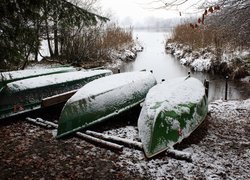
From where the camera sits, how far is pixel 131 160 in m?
3.85

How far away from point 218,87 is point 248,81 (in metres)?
1.12

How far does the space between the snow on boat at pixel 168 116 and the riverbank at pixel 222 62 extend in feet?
18.6

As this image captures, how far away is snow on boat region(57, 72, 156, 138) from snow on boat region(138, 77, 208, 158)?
0.55 m

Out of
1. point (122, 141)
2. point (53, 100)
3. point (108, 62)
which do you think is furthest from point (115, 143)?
point (108, 62)

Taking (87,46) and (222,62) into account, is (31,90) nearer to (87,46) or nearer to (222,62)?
(222,62)

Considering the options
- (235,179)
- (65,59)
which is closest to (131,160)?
(235,179)

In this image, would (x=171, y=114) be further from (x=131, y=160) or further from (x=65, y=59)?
(x=65, y=59)

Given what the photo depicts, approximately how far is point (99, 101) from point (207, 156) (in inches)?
86.0

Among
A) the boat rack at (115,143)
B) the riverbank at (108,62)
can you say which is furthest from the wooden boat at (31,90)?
the riverbank at (108,62)

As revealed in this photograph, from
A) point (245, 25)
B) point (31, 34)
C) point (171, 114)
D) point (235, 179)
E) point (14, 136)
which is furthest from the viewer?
point (245, 25)

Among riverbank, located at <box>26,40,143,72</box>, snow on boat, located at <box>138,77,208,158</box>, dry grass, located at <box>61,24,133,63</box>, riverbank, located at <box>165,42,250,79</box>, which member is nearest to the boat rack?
snow on boat, located at <box>138,77,208,158</box>

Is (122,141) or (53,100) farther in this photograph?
(53,100)

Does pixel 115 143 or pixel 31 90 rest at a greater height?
pixel 31 90

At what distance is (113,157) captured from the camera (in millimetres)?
3957
